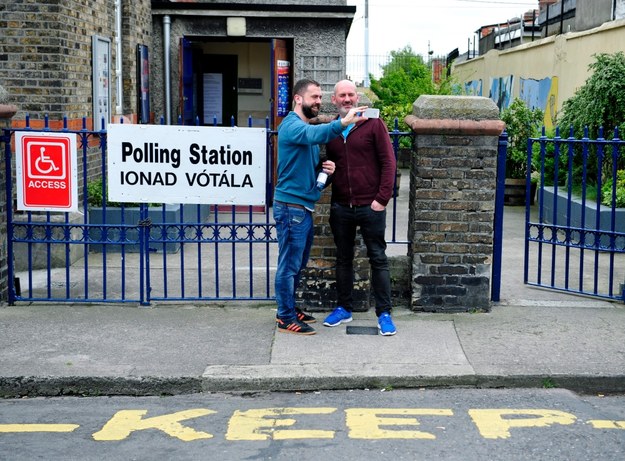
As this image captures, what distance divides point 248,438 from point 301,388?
100 centimetres

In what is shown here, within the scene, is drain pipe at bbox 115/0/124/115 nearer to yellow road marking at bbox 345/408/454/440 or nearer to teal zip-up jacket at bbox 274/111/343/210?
teal zip-up jacket at bbox 274/111/343/210

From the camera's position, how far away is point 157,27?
14688 millimetres

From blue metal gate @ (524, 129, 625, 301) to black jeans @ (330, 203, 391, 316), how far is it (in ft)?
4.77

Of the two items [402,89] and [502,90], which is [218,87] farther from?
[502,90]

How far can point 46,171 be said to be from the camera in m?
8.07

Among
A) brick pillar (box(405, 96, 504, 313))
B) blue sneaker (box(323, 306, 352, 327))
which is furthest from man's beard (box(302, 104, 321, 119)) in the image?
blue sneaker (box(323, 306, 352, 327))

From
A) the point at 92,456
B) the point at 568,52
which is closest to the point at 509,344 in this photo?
the point at 92,456

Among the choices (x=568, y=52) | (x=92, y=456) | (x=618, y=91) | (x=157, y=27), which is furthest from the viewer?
(x=568, y=52)

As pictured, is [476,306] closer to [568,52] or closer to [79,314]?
[79,314]

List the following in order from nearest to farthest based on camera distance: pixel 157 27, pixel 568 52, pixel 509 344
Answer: pixel 509 344 → pixel 157 27 → pixel 568 52

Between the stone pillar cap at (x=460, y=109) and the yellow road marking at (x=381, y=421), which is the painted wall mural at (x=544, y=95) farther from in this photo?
the yellow road marking at (x=381, y=421)

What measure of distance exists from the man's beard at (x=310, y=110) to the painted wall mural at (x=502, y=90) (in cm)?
1695

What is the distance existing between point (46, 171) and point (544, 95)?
13.4 m

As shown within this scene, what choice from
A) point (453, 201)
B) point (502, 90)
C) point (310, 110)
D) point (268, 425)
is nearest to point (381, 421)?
point (268, 425)
